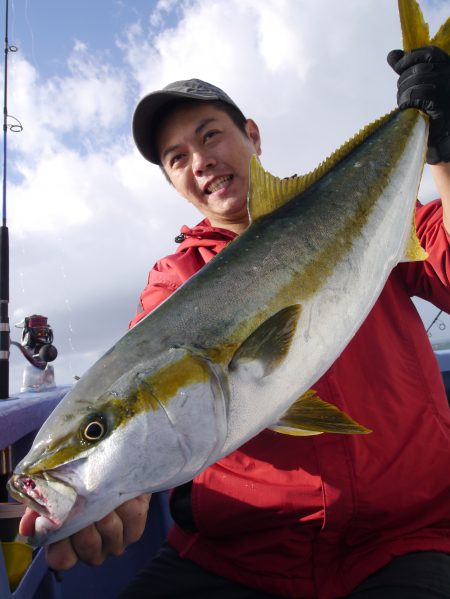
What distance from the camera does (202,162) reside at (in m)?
3.13

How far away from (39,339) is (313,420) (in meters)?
4.30

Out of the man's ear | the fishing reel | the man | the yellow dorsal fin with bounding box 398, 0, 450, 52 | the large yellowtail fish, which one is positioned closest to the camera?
the large yellowtail fish

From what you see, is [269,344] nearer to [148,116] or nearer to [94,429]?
[94,429]

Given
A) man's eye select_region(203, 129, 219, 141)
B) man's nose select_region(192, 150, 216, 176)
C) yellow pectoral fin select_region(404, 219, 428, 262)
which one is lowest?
yellow pectoral fin select_region(404, 219, 428, 262)

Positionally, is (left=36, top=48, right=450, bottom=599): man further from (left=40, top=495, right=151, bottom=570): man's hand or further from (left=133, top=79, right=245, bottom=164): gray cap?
(left=133, top=79, right=245, bottom=164): gray cap

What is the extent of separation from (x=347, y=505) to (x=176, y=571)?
104 cm

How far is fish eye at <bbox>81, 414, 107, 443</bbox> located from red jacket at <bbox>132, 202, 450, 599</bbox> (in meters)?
1.05

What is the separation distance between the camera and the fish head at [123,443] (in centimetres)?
139

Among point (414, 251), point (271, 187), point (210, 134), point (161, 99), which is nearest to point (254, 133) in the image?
point (210, 134)

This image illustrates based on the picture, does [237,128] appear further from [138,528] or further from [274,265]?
[138,528]

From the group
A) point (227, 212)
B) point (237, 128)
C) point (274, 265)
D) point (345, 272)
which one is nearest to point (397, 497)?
point (345, 272)

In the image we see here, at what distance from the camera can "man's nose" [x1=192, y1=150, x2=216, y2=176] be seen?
3.13 metres

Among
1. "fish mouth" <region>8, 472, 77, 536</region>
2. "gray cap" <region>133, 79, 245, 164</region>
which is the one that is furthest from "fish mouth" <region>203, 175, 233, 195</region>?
"fish mouth" <region>8, 472, 77, 536</region>

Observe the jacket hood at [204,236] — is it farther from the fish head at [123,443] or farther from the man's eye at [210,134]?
the fish head at [123,443]
